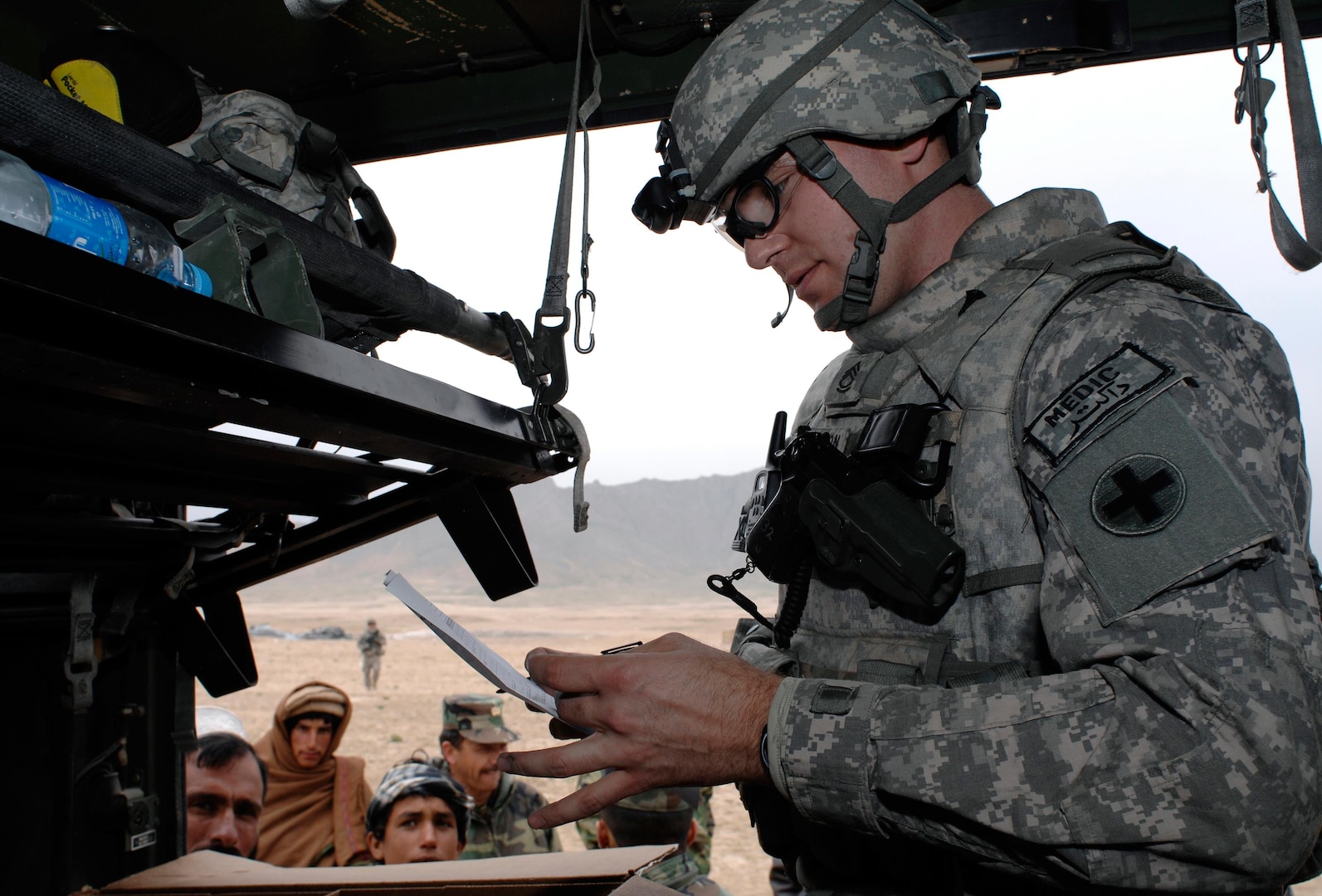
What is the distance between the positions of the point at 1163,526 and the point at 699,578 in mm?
75630

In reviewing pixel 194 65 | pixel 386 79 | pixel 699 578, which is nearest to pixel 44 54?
pixel 194 65

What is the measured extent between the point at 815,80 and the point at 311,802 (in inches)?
189

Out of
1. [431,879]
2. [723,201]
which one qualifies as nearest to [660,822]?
[431,879]

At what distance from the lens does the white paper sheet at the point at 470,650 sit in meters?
1.19

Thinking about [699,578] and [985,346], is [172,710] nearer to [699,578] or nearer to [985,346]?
[985,346]

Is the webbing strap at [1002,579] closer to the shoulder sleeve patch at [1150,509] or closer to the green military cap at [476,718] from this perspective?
the shoulder sleeve patch at [1150,509]

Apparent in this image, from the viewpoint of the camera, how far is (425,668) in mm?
25297

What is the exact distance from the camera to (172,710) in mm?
1991

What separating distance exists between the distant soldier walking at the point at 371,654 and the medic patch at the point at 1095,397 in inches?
822

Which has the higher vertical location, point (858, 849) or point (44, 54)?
point (44, 54)

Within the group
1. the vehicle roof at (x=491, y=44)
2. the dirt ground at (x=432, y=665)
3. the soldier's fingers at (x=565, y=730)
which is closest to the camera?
the soldier's fingers at (x=565, y=730)

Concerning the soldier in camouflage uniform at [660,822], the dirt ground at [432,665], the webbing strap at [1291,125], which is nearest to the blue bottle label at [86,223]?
the webbing strap at [1291,125]

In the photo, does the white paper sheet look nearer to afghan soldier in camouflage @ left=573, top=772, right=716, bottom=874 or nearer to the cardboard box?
the cardboard box

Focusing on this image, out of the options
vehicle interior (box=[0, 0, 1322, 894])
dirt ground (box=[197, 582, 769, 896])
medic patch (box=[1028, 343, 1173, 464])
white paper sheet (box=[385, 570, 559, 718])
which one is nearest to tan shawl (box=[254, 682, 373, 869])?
dirt ground (box=[197, 582, 769, 896])
